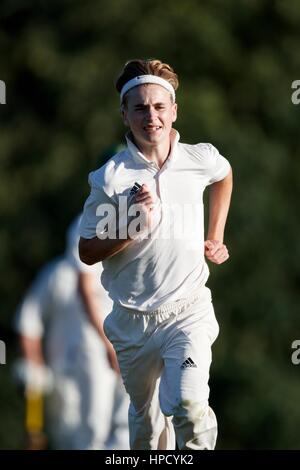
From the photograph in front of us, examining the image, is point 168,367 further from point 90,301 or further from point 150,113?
point 90,301

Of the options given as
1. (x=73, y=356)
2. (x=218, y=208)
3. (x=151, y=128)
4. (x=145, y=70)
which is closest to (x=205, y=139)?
(x=73, y=356)

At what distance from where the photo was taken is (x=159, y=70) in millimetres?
8625

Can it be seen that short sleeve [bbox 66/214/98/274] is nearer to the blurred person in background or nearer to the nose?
the blurred person in background

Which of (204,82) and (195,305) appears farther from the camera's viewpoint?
(204,82)

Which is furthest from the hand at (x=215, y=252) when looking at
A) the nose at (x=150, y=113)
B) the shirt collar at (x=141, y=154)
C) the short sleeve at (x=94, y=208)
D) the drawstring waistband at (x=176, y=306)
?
the nose at (x=150, y=113)

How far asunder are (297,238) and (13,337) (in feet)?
12.1

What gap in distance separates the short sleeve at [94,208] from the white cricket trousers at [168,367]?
0.43 meters

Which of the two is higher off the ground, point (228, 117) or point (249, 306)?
point (228, 117)

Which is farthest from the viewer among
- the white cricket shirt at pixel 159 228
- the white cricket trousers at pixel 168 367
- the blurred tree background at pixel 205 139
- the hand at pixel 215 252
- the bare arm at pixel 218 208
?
the blurred tree background at pixel 205 139

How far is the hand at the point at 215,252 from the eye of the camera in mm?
8742

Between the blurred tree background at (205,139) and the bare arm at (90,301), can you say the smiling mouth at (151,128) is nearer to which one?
the bare arm at (90,301)
